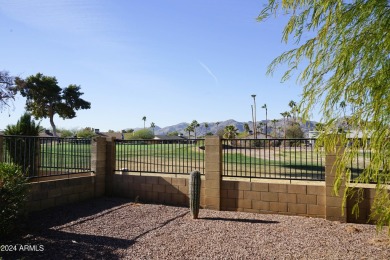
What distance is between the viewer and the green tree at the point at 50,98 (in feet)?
137

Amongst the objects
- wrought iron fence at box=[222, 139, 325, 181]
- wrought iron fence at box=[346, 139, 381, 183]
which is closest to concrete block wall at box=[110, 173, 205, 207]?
wrought iron fence at box=[222, 139, 325, 181]

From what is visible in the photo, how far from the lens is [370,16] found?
3.42 metres

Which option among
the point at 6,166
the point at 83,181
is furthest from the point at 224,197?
the point at 6,166

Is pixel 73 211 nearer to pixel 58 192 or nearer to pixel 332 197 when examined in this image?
pixel 58 192

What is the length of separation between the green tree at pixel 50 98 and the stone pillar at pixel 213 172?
3841cm

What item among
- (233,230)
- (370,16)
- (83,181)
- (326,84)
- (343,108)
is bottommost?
(233,230)

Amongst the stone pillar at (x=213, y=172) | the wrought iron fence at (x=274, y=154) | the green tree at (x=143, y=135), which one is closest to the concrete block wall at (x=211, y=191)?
the stone pillar at (x=213, y=172)

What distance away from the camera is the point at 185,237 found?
5.93 meters

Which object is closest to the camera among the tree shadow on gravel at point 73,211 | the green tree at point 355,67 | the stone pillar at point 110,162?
the green tree at point 355,67

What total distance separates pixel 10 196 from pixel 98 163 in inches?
167

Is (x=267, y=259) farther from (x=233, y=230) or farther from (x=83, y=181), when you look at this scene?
(x=83, y=181)

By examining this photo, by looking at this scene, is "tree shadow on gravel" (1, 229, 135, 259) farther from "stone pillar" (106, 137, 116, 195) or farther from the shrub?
"stone pillar" (106, 137, 116, 195)

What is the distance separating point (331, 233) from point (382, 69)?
160 inches

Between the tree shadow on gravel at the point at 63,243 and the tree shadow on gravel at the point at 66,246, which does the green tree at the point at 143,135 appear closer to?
the tree shadow on gravel at the point at 63,243
